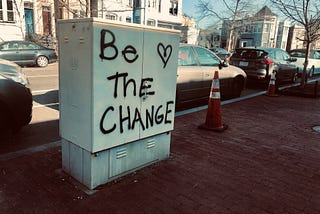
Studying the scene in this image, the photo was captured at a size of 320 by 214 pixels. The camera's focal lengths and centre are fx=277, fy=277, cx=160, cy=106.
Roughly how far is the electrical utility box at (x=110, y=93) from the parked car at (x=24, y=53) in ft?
42.1

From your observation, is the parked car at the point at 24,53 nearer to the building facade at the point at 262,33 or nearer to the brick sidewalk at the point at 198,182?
the brick sidewalk at the point at 198,182

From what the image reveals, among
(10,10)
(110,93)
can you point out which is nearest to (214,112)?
(110,93)

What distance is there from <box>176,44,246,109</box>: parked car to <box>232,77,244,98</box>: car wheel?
1.58 feet

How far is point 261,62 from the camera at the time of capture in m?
10.4

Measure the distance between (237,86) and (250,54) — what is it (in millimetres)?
2627

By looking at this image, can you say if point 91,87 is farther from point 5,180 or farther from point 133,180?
point 5,180

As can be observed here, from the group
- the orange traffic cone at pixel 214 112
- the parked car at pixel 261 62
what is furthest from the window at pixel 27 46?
the orange traffic cone at pixel 214 112

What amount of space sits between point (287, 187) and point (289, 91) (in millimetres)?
7289

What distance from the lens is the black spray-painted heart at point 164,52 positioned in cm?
344

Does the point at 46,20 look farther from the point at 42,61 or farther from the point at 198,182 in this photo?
the point at 198,182

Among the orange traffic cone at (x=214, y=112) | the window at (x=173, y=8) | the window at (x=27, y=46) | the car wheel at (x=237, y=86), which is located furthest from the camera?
the window at (x=173, y=8)

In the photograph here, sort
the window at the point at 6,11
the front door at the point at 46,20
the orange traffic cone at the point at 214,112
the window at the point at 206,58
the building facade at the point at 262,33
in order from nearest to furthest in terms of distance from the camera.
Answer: the orange traffic cone at the point at 214,112 → the window at the point at 206,58 → the window at the point at 6,11 → the front door at the point at 46,20 → the building facade at the point at 262,33

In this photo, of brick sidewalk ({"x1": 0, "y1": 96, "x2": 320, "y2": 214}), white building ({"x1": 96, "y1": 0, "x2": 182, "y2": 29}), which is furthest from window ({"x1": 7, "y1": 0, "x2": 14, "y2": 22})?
brick sidewalk ({"x1": 0, "y1": 96, "x2": 320, "y2": 214})

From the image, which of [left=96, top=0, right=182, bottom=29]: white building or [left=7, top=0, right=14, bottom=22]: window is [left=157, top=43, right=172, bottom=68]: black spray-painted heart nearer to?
[left=7, top=0, right=14, bottom=22]: window
